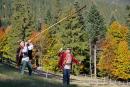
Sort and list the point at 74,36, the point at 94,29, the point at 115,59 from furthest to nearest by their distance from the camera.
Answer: the point at 94,29 → the point at 115,59 → the point at 74,36

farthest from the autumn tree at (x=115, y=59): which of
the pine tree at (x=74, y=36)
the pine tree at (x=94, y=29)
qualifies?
the pine tree at (x=94, y=29)

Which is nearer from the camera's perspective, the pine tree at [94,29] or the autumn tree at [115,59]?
the autumn tree at [115,59]

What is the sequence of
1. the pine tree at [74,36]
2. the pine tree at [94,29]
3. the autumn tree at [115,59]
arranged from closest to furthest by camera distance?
1. the pine tree at [74,36]
2. the autumn tree at [115,59]
3. the pine tree at [94,29]

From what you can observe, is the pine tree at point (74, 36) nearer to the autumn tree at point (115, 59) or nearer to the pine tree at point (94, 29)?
the autumn tree at point (115, 59)

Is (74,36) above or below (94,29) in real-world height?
below

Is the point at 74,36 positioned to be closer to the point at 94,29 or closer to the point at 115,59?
the point at 115,59

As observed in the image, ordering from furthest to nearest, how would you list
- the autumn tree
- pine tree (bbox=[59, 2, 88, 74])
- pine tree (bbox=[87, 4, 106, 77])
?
pine tree (bbox=[87, 4, 106, 77]) → the autumn tree → pine tree (bbox=[59, 2, 88, 74])

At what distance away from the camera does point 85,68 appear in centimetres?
9012

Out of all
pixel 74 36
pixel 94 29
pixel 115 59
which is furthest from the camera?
pixel 94 29

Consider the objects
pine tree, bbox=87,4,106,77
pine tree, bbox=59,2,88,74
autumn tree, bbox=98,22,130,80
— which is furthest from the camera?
pine tree, bbox=87,4,106,77

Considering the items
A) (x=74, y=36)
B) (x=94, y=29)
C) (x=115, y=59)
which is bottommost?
(x=115, y=59)

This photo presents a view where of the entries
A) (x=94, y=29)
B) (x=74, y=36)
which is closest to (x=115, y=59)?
(x=74, y=36)

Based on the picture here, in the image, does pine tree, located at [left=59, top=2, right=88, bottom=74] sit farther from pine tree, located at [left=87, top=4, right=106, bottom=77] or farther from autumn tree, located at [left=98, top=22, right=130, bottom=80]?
pine tree, located at [left=87, top=4, right=106, bottom=77]

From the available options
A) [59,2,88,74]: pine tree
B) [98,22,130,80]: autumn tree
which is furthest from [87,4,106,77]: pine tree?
[59,2,88,74]: pine tree
